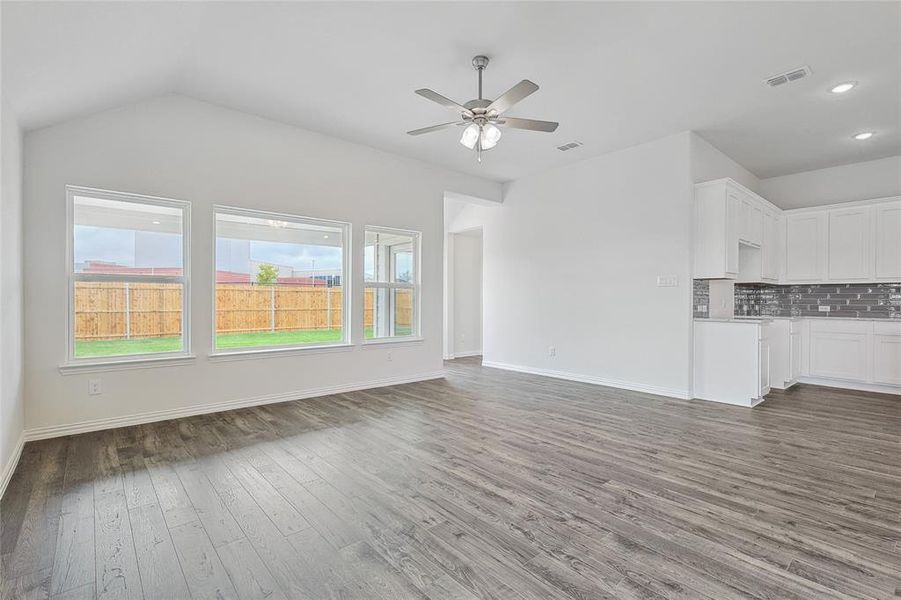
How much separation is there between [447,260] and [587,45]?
555 centimetres

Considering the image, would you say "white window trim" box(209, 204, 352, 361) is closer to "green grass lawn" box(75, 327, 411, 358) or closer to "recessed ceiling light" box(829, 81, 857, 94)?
"green grass lawn" box(75, 327, 411, 358)

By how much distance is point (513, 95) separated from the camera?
2.80 m

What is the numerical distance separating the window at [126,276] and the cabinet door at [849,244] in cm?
790

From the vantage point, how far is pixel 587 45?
3092 mm

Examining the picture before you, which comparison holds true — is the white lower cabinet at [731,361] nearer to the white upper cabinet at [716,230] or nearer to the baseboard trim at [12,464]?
the white upper cabinet at [716,230]

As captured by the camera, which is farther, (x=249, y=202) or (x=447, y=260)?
(x=447, y=260)

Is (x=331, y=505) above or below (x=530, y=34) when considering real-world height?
below

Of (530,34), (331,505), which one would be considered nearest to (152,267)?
(331,505)

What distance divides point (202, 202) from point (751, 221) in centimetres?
627

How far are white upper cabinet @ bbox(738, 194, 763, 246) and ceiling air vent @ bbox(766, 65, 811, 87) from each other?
5.40ft

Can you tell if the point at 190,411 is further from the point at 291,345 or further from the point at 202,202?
the point at 202,202

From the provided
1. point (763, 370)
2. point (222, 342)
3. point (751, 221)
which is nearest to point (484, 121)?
point (222, 342)

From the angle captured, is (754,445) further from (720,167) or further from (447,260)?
(447,260)

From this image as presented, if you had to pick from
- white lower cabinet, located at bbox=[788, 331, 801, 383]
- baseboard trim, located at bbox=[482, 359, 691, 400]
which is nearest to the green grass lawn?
baseboard trim, located at bbox=[482, 359, 691, 400]
